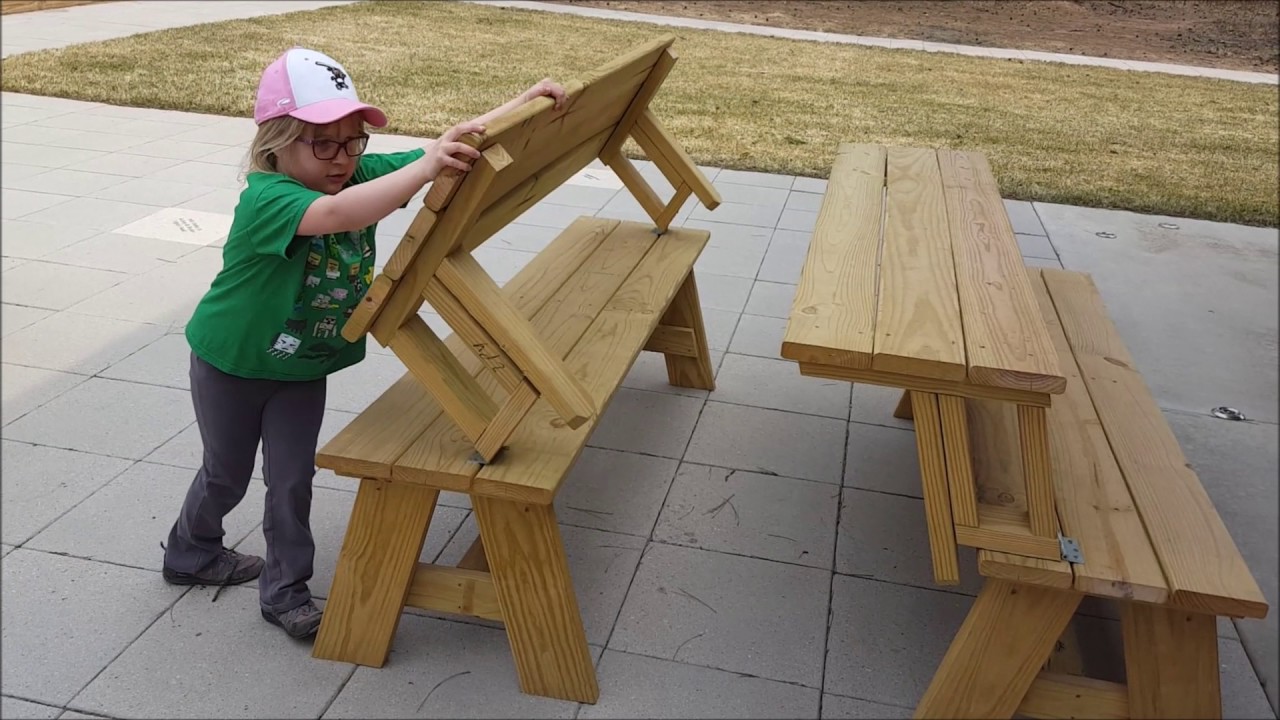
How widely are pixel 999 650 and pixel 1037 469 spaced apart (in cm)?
42

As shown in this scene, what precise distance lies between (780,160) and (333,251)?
5.76 metres

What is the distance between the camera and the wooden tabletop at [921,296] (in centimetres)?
239

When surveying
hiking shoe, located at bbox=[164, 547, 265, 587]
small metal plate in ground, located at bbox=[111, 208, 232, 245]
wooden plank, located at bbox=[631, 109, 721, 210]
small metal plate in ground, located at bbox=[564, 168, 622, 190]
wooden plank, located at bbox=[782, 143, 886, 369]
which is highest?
wooden plank, located at bbox=[782, 143, 886, 369]

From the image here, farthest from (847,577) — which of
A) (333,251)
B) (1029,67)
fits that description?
(1029,67)

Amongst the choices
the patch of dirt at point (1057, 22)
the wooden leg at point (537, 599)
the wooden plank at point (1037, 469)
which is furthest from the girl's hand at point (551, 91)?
the patch of dirt at point (1057, 22)

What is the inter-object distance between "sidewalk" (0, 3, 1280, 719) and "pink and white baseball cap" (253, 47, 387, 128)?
1.28 meters

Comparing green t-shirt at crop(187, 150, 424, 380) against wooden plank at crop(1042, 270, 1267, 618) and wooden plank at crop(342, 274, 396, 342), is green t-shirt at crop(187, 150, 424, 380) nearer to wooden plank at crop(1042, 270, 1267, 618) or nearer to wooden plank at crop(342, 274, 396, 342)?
wooden plank at crop(342, 274, 396, 342)

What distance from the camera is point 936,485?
2.50 meters

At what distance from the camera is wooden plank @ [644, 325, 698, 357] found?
4.23 meters

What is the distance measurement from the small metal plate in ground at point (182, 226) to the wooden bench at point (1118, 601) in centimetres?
440

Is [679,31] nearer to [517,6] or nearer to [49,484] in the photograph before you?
[517,6]

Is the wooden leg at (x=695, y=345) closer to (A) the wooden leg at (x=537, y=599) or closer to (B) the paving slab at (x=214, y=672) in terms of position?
(A) the wooden leg at (x=537, y=599)

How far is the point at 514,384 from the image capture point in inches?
97.0

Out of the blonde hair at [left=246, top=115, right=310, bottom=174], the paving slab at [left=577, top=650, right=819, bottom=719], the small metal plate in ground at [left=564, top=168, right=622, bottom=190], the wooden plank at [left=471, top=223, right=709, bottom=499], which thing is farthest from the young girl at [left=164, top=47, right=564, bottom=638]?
the small metal plate in ground at [left=564, top=168, right=622, bottom=190]
